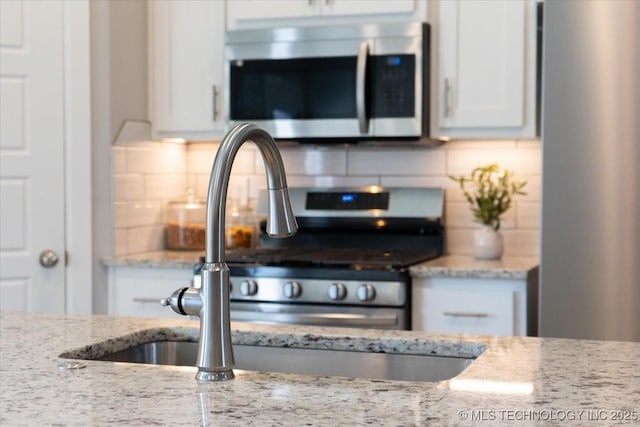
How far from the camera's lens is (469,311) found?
3.46m

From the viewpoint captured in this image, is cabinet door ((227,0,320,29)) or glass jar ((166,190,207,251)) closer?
cabinet door ((227,0,320,29))

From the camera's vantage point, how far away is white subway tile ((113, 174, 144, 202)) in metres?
3.92

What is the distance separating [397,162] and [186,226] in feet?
3.16

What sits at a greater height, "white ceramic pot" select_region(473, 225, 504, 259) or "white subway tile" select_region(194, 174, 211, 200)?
"white subway tile" select_region(194, 174, 211, 200)

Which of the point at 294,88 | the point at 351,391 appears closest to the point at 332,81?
the point at 294,88

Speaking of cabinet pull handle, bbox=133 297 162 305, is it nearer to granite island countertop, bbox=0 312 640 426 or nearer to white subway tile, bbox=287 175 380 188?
white subway tile, bbox=287 175 380 188

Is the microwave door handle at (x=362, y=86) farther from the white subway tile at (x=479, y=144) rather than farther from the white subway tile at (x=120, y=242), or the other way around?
the white subway tile at (x=120, y=242)

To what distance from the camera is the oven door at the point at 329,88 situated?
3707 millimetres

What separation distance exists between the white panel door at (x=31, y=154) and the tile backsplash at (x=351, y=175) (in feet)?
0.88

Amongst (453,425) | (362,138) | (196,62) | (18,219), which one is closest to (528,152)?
(362,138)

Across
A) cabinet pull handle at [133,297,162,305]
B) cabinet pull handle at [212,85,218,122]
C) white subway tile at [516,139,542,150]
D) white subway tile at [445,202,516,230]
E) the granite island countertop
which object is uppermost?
cabinet pull handle at [212,85,218,122]

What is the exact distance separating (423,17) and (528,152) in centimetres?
73

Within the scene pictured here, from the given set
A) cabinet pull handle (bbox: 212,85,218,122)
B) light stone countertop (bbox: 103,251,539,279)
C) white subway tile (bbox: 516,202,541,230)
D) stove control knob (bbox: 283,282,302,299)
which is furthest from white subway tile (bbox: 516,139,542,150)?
cabinet pull handle (bbox: 212,85,218,122)

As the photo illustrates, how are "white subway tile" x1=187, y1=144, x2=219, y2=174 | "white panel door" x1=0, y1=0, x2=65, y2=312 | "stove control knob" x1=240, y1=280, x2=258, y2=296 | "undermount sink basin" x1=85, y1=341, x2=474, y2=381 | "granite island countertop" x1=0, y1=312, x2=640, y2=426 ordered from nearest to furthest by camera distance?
"granite island countertop" x1=0, y1=312, x2=640, y2=426, "undermount sink basin" x1=85, y1=341, x2=474, y2=381, "stove control knob" x1=240, y1=280, x2=258, y2=296, "white panel door" x1=0, y1=0, x2=65, y2=312, "white subway tile" x1=187, y1=144, x2=219, y2=174
